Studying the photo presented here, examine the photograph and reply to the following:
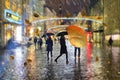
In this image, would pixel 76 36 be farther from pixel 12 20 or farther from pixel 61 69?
pixel 12 20

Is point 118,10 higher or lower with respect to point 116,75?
higher

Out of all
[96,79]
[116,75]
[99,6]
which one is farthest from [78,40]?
[99,6]

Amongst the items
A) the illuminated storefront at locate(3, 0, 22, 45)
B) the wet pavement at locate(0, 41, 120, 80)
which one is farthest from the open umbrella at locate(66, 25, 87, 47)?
the illuminated storefront at locate(3, 0, 22, 45)

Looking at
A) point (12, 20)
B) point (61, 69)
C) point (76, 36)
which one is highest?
point (12, 20)

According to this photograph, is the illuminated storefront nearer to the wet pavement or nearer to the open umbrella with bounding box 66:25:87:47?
the wet pavement

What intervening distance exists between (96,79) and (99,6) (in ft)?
218

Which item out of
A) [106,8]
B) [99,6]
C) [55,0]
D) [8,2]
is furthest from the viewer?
[99,6]

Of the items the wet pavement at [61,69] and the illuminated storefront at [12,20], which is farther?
the illuminated storefront at [12,20]

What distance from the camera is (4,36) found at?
43.7m

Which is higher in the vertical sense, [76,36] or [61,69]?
[76,36]

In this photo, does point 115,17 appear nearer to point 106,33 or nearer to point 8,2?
point 106,33

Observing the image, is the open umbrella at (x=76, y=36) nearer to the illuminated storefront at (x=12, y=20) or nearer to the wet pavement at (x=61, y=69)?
the wet pavement at (x=61, y=69)

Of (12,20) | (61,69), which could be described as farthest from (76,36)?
(12,20)

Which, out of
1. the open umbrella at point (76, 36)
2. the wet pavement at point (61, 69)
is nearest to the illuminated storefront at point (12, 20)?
the wet pavement at point (61, 69)
